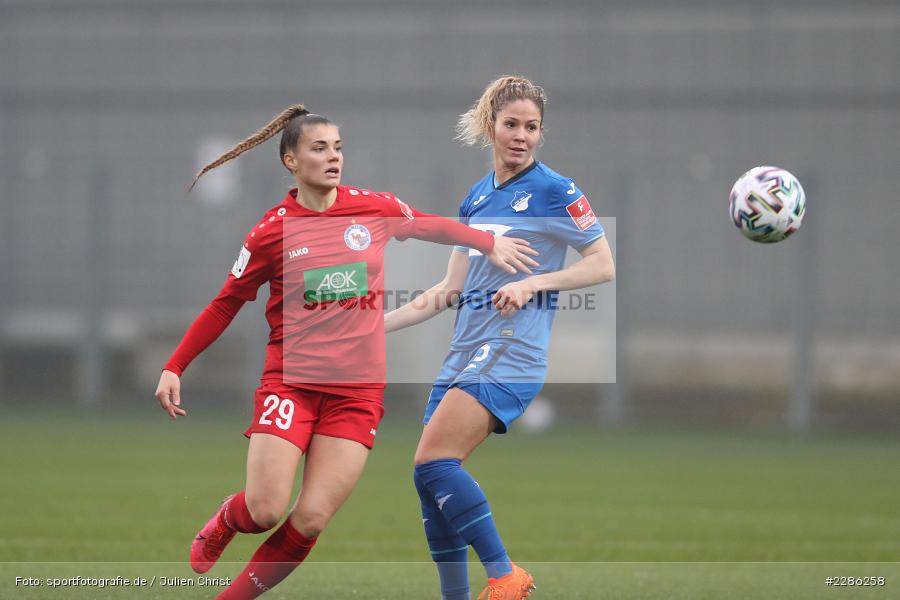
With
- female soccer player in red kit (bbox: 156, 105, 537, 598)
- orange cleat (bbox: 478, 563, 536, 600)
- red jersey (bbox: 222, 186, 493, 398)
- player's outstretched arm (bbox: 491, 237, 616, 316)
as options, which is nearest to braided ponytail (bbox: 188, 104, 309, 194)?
female soccer player in red kit (bbox: 156, 105, 537, 598)

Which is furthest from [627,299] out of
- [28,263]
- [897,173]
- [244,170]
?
[28,263]

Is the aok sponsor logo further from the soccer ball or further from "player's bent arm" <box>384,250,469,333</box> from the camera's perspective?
the soccer ball

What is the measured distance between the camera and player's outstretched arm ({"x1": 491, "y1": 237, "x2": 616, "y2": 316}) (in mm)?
5074

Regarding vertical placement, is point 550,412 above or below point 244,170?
below

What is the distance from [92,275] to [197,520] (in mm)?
8230

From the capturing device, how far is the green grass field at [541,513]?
612 cm

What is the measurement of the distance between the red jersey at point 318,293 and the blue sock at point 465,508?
0.41 meters

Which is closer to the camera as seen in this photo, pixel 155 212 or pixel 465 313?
pixel 465 313

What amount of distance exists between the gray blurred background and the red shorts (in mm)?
8567

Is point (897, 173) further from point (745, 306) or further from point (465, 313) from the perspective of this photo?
point (465, 313)

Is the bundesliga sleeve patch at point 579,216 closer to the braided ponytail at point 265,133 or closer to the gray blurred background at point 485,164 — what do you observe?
the braided ponytail at point 265,133

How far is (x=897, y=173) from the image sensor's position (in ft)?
47.8

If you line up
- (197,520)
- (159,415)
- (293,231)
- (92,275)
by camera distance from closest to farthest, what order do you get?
(293,231)
(197,520)
(159,415)
(92,275)

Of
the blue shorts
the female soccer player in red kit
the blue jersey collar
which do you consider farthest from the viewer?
the blue jersey collar
